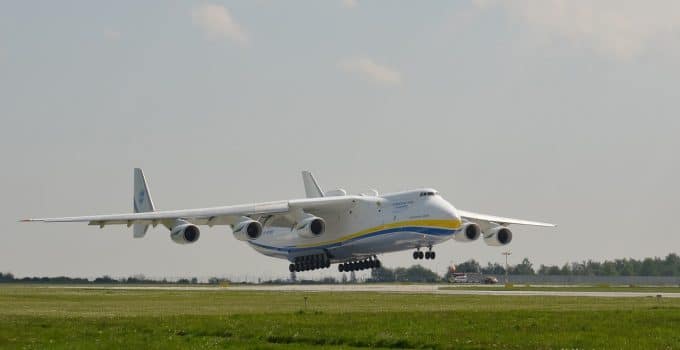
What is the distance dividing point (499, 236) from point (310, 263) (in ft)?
39.1

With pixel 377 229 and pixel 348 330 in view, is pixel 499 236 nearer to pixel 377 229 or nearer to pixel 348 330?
pixel 377 229

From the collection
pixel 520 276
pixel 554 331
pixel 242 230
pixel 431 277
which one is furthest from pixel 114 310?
pixel 520 276

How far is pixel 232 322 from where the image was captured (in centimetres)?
2514

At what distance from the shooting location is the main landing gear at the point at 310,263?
64.0 m

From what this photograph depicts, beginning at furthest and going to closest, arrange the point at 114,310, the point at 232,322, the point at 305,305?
the point at 305,305, the point at 114,310, the point at 232,322

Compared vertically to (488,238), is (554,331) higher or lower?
lower

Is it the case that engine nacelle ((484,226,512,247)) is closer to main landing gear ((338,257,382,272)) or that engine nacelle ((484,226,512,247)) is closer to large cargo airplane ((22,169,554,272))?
large cargo airplane ((22,169,554,272))

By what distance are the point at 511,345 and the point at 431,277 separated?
3194 inches

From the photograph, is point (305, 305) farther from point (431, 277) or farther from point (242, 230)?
point (431, 277)

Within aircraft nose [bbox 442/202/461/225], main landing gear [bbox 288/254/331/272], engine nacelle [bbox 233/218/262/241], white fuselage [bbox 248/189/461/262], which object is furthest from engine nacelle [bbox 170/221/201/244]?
aircraft nose [bbox 442/202/461/225]

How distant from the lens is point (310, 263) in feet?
213

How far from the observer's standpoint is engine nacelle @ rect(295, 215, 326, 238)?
196 feet

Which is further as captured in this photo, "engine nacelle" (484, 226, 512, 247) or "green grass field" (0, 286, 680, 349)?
"engine nacelle" (484, 226, 512, 247)

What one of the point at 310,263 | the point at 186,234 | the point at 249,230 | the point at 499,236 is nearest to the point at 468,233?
the point at 499,236
